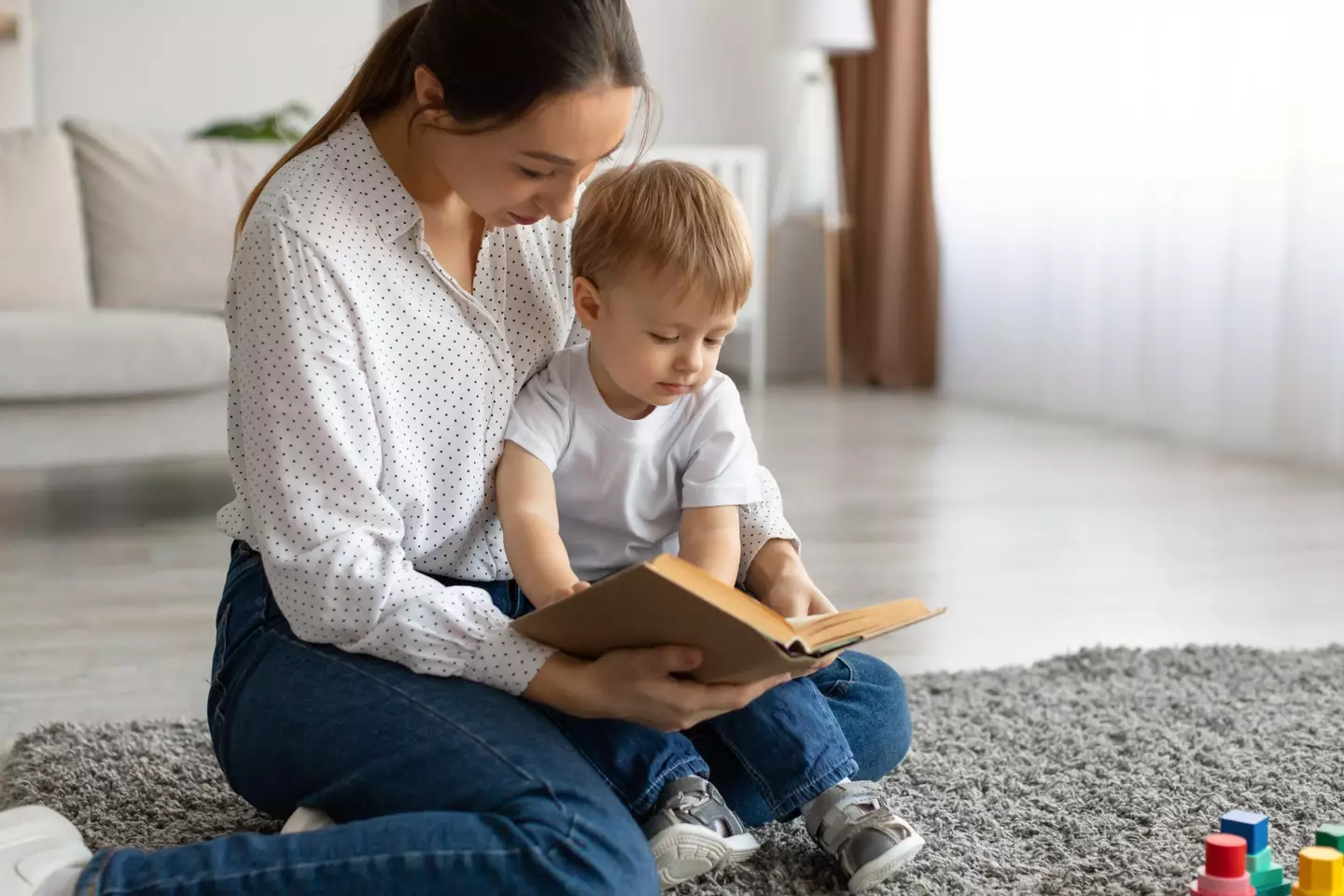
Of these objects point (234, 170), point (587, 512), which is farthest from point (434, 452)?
point (234, 170)

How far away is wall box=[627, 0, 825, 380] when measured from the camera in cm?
518

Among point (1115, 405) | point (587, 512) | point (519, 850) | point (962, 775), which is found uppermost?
point (587, 512)

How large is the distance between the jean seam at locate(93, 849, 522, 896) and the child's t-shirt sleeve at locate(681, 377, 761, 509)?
38 centimetres

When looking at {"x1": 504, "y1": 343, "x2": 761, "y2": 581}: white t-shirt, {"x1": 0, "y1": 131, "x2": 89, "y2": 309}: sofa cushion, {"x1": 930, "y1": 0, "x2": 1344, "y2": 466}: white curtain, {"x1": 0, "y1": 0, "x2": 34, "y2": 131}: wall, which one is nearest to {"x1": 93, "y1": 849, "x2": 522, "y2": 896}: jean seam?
{"x1": 504, "y1": 343, "x2": 761, "y2": 581}: white t-shirt

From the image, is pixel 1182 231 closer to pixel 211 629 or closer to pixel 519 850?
pixel 211 629

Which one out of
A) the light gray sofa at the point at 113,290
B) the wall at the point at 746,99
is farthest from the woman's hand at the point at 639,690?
the wall at the point at 746,99

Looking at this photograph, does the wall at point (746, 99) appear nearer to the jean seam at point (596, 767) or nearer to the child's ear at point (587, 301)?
the child's ear at point (587, 301)

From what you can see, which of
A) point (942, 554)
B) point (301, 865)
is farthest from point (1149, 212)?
point (301, 865)

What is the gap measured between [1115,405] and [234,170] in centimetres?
232

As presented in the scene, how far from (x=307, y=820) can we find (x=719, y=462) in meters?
0.45

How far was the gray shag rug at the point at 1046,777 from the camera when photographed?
1267 mm

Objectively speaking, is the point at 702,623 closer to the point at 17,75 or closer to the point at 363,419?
the point at 363,419

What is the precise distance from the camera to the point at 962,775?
1.48 m

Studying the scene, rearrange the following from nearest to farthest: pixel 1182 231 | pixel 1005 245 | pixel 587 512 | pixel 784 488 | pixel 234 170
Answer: pixel 587 512, pixel 784 488, pixel 234 170, pixel 1182 231, pixel 1005 245
